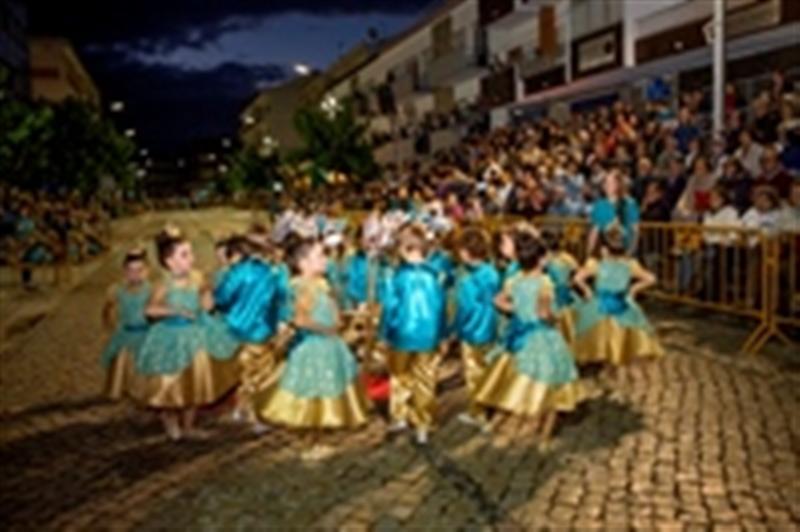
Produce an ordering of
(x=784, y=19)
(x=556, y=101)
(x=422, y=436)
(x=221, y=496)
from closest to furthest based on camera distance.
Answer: (x=221, y=496)
(x=422, y=436)
(x=784, y=19)
(x=556, y=101)

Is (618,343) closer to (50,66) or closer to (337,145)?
(337,145)

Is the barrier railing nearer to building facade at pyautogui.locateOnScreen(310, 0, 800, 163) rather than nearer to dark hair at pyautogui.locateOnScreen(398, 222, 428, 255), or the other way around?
dark hair at pyautogui.locateOnScreen(398, 222, 428, 255)

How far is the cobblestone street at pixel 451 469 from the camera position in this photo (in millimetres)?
6699

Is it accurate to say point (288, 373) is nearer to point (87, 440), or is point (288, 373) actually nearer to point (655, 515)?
point (87, 440)

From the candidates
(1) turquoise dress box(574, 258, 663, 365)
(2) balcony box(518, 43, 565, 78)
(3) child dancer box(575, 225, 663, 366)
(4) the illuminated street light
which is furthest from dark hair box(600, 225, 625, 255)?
(4) the illuminated street light

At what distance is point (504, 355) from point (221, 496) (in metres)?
2.39

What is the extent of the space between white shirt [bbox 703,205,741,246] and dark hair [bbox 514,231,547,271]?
5.30m

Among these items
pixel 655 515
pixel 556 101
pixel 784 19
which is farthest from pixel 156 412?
pixel 556 101

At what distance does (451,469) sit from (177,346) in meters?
2.33

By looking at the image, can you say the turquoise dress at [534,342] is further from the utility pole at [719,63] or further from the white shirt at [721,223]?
the utility pole at [719,63]

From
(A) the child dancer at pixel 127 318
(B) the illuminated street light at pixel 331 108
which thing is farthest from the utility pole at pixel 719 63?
(B) the illuminated street light at pixel 331 108

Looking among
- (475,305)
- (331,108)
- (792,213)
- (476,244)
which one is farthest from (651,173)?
(331,108)

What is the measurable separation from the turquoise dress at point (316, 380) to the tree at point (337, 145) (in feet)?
153

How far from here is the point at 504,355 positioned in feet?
27.3
